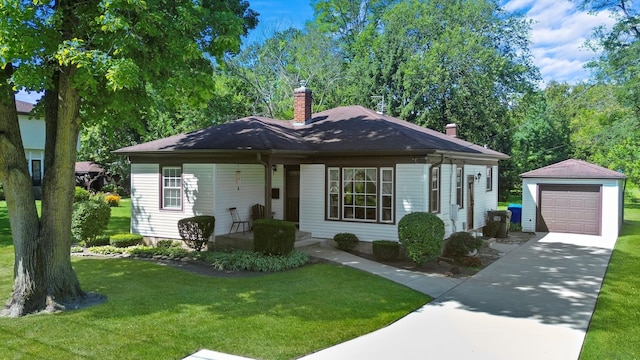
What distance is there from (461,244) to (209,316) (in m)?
7.70

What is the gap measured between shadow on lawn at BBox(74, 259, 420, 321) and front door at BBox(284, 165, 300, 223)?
3.97m

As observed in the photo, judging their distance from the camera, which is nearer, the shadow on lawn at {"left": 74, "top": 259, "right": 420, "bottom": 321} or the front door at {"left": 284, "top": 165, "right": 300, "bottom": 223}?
the shadow on lawn at {"left": 74, "top": 259, "right": 420, "bottom": 321}

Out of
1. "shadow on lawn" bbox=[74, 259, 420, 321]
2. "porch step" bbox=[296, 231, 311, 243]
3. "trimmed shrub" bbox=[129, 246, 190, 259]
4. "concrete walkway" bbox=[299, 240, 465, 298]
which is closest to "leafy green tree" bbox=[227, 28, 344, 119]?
"porch step" bbox=[296, 231, 311, 243]

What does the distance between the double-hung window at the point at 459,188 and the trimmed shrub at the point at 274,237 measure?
6472 mm

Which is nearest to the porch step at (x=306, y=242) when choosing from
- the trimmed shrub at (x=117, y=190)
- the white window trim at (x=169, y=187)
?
the white window trim at (x=169, y=187)

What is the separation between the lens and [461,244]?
12.3 m

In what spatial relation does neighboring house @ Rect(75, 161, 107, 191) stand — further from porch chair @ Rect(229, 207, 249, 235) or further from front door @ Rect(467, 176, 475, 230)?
front door @ Rect(467, 176, 475, 230)

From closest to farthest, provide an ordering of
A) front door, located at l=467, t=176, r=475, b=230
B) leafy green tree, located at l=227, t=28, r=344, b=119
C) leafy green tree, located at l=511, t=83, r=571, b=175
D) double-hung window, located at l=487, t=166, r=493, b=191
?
front door, located at l=467, t=176, r=475, b=230, double-hung window, located at l=487, t=166, r=493, b=191, leafy green tree, located at l=227, t=28, r=344, b=119, leafy green tree, located at l=511, t=83, r=571, b=175

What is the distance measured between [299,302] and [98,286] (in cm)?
429

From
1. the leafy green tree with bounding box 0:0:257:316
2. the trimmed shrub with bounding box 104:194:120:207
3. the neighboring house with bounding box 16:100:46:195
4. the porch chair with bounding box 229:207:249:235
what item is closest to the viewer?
the leafy green tree with bounding box 0:0:257:316

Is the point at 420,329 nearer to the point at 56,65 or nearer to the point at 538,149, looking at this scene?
the point at 56,65

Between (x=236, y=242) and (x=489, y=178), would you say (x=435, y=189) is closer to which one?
(x=236, y=242)

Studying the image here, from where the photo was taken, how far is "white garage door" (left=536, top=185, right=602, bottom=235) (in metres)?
17.7

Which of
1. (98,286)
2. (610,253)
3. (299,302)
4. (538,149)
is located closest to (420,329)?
(299,302)
